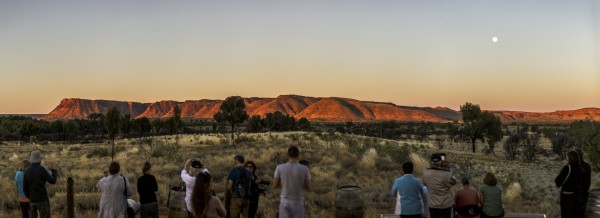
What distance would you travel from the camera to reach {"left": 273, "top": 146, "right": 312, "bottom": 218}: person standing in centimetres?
815

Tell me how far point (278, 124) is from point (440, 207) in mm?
95160

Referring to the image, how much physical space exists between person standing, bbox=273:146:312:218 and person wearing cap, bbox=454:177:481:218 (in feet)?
8.47

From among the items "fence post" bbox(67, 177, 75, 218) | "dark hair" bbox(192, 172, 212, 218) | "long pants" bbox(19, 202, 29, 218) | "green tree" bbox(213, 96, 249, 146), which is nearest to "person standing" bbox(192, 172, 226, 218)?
"dark hair" bbox(192, 172, 212, 218)

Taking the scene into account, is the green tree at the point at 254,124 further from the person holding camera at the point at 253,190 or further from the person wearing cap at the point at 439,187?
the person wearing cap at the point at 439,187

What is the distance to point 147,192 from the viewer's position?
980cm

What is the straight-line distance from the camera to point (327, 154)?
3266 centimetres

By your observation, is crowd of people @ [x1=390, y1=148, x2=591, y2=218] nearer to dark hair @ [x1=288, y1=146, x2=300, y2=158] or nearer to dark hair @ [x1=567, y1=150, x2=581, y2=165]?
dark hair @ [x1=567, y1=150, x2=581, y2=165]

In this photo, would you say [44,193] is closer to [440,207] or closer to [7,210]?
[7,210]

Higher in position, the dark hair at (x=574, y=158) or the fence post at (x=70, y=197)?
the dark hair at (x=574, y=158)

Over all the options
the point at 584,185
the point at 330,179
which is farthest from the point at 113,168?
the point at 330,179

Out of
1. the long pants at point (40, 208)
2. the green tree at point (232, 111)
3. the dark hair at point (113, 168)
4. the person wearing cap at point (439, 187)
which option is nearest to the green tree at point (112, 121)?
the green tree at point (232, 111)

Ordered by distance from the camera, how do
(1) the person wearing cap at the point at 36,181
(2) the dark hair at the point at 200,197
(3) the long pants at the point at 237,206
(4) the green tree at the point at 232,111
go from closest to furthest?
(2) the dark hair at the point at 200,197
(1) the person wearing cap at the point at 36,181
(3) the long pants at the point at 237,206
(4) the green tree at the point at 232,111

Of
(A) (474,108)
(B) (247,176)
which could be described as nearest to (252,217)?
(B) (247,176)

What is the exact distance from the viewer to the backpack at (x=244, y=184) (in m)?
10.4
